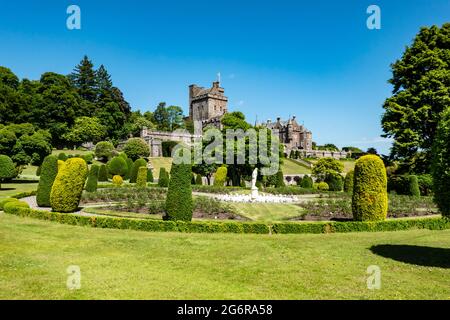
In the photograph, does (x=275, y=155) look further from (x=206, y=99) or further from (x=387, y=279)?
(x=206, y=99)

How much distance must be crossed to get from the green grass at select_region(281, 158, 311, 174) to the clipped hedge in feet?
146

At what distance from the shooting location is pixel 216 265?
27.6 ft

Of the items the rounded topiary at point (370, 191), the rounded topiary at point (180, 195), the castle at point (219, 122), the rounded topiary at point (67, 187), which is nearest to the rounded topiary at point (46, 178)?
the rounded topiary at point (67, 187)

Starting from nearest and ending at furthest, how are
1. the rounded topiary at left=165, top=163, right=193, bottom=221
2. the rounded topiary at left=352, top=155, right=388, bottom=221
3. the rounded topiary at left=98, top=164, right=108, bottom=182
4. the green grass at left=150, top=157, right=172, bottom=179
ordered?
1. the rounded topiary at left=165, top=163, right=193, bottom=221
2. the rounded topiary at left=352, top=155, right=388, bottom=221
3. the rounded topiary at left=98, top=164, right=108, bottom=182
4. the green grass at left=150, top=157, right=172, bottom=179

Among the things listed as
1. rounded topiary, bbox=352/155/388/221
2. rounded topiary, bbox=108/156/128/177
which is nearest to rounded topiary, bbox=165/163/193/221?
rounded topiary, bbox=352/155/388/221

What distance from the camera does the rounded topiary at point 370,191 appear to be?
14.8 meters

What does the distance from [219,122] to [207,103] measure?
10.0m

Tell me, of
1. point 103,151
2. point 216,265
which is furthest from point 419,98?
point 103,151

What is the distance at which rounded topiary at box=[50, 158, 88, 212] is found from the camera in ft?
54.8

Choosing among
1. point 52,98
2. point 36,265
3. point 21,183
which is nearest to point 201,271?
point 36,265

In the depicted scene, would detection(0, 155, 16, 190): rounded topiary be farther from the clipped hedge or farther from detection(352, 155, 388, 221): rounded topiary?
detection(352, 155, 388, 221): rounded topiary

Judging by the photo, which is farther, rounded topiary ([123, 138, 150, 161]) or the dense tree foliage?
rounded topiary ([123, 138, 150, 161])

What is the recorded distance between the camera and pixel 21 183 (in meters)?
34.0
